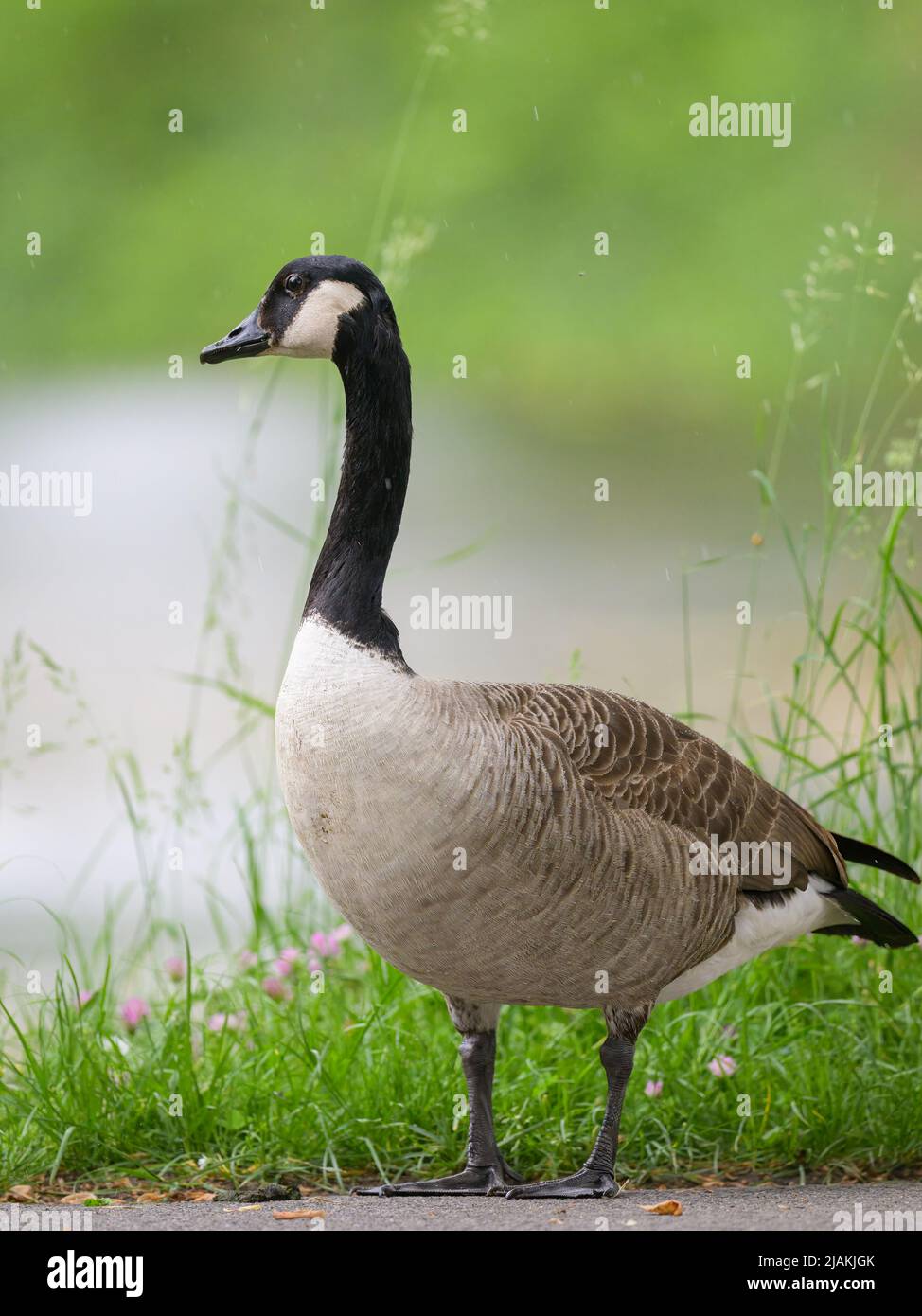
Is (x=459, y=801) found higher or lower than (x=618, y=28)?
lower

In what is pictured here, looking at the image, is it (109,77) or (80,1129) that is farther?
(109,77)

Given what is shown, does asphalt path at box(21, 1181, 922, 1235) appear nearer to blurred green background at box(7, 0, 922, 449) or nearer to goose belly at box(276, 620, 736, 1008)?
goose belly at box(276, 620, 736, 1008)

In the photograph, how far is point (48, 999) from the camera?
4.18 m

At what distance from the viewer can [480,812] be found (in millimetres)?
3428

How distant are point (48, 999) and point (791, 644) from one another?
7896 mm

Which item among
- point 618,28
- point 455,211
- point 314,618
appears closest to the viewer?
point 314,618

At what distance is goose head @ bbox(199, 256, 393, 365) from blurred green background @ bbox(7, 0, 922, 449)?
10769mm

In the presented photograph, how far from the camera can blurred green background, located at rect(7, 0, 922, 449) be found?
14.7 m

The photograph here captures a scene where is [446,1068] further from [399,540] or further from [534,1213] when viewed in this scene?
[399,540]

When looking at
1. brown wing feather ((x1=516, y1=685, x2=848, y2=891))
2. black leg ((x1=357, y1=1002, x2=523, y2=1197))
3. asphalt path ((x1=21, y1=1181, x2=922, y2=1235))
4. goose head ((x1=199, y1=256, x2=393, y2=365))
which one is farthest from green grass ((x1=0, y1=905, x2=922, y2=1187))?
goose head ((x1=199, y1=256, x2=393, y2=365))

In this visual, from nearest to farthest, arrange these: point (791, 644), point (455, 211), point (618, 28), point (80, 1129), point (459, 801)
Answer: point (459, 801)
point (80, 1129)
point (791, 644)
point (455, 211)
point (618, 28)

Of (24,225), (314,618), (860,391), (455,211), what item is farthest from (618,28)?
(314,618)

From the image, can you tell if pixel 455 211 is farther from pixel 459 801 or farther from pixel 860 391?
pixel 459 801

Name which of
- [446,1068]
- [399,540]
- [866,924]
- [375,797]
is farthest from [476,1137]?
[399,540]
